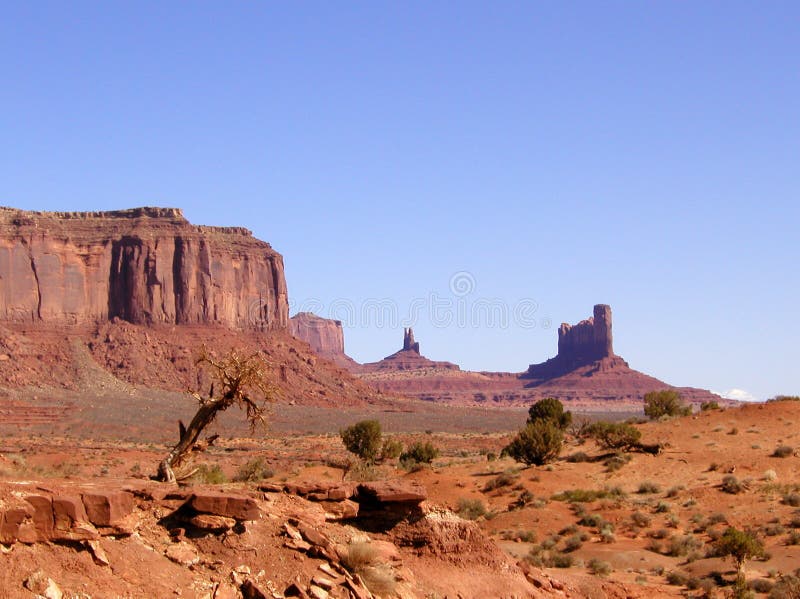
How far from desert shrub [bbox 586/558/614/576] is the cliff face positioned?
349 ft

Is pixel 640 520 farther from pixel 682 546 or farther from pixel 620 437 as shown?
pixel 620 437

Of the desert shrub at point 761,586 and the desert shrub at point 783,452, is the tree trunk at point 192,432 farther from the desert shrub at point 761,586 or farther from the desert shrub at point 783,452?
the desert shrub at point 783,452

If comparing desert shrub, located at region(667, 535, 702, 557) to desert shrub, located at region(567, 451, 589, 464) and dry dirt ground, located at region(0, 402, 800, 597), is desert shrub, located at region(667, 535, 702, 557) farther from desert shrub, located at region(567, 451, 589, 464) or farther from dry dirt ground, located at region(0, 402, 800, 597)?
desert shrub, located at region(567, 451, 589, 464)

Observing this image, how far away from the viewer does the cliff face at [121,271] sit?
120 m

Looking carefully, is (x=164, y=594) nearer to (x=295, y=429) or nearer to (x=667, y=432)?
(x=667, y=432)

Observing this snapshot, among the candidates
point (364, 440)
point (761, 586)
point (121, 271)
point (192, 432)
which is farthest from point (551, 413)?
point (121, 271)

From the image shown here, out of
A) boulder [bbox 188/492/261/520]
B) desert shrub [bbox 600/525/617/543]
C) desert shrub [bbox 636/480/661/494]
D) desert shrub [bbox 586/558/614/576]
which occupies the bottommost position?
desert shrub [bbox 586/558/614/576]

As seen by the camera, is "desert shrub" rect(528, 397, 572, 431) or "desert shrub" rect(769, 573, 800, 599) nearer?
"desert shrub" rect(769, 573, 800, 599)

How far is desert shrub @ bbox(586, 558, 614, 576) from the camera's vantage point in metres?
20.7

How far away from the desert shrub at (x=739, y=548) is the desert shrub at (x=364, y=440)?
27241 mm

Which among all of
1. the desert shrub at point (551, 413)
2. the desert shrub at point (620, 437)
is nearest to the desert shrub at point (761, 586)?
the desert shrub at point (620, 437)

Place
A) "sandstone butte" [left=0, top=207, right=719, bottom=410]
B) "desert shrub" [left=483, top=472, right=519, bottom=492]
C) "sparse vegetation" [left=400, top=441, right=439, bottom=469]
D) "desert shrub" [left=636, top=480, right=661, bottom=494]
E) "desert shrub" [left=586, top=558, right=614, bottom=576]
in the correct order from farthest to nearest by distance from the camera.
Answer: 1. "sandstone butte" [left=0, top=207, right=719, bottom=410]
2. "sparse vegetation" [left=400, top=441, right=439, bottom=469]
3. "desert shrub" [left=483, top=472, right=519, bottom=492]
4. "desert shrub" [left=636, top=480, right=661, bottom=494]
5. "desert shrub" [left=586, top=558, right=614, bottom=576]

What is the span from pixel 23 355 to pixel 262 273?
40682 mm

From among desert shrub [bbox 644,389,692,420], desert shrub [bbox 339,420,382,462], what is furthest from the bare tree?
desert shrub [bbox 644,389,692,420]
